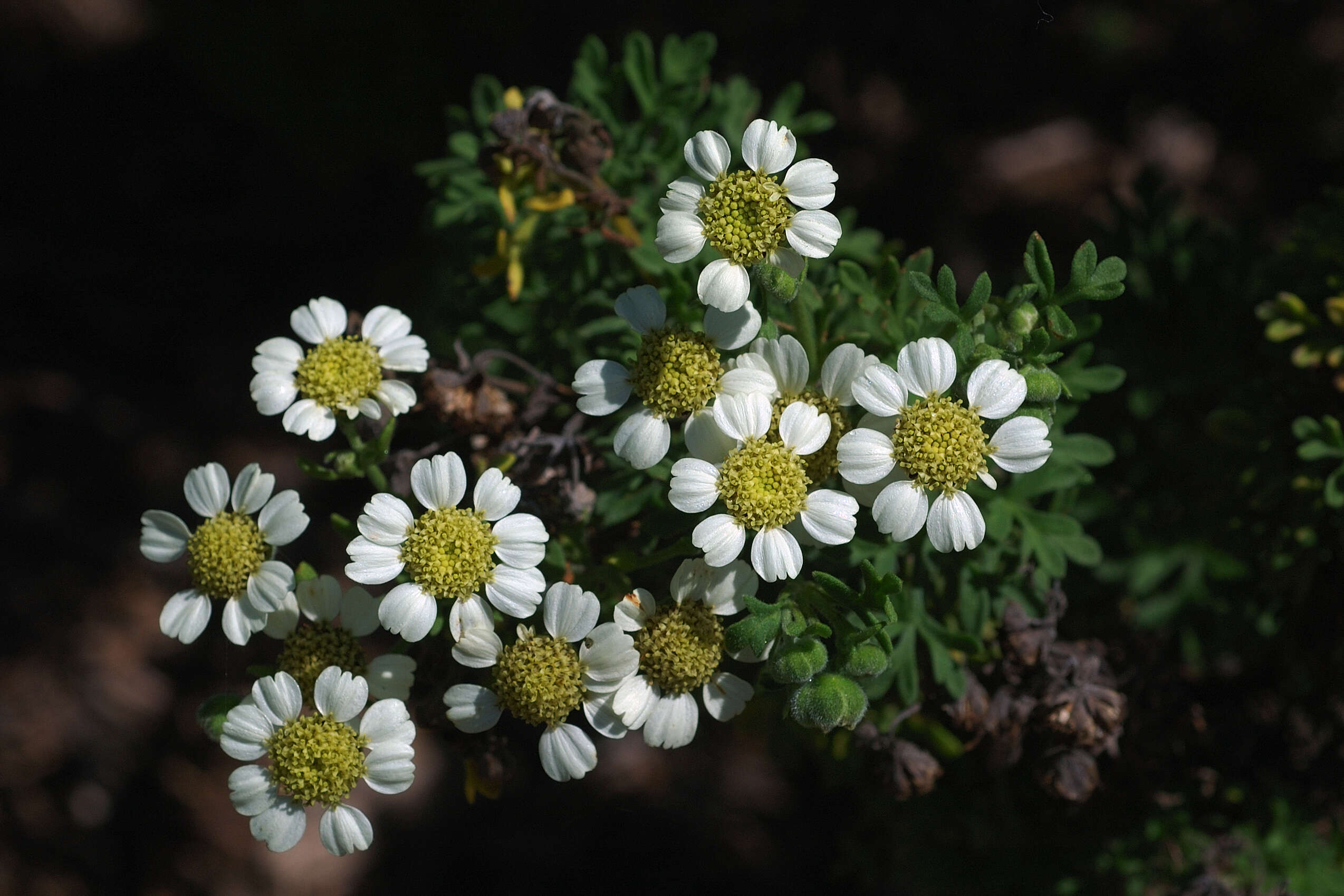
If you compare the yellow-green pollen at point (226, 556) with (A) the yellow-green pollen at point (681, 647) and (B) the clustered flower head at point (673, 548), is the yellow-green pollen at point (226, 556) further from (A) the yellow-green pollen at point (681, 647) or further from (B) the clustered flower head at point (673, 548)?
(A) the yellow-green pollen at point (681, 647)

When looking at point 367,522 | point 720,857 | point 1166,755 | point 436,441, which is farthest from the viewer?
point 720,857

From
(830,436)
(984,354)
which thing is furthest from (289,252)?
(984,354)

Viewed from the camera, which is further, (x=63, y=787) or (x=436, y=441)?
(x=63, y=787)

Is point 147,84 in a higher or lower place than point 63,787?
higher

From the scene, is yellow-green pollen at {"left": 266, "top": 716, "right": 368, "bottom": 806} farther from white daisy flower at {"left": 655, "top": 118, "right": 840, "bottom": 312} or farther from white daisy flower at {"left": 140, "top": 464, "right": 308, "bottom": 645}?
white daisy flower at {"left": 655, "top": 118, "right": 840, "bottom": 312}

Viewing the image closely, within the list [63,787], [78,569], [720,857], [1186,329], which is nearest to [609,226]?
[1186,329]

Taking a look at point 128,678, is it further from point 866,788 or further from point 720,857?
point 866,788

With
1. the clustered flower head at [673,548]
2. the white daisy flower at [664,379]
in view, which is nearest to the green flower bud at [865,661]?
the clustered flower head at [673,548]
